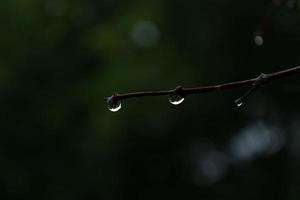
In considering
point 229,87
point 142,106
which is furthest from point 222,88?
point 142,106

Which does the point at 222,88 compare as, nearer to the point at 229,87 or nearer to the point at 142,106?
the point at 229,87

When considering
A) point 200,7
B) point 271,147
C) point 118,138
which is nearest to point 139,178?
point 118,138

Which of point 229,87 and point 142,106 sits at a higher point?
point 142,106

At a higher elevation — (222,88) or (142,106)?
(142,106)

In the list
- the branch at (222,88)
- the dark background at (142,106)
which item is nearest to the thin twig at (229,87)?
the branch at (222,88)

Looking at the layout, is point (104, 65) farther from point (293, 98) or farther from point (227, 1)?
point (293, 98)

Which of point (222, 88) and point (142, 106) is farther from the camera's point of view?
point (142, 106)

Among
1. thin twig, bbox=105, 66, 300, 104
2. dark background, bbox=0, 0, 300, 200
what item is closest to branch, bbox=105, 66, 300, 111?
thin twig, bbox=105, 66, 300, 104

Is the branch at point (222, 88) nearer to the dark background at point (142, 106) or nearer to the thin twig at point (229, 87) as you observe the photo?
the thin twig at point (229, 87)

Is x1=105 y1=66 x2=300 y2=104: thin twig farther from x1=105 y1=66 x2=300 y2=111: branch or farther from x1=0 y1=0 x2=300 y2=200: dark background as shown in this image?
x1=0 y1=0 x2=300 y2=200: dark background

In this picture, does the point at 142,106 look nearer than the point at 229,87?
No
